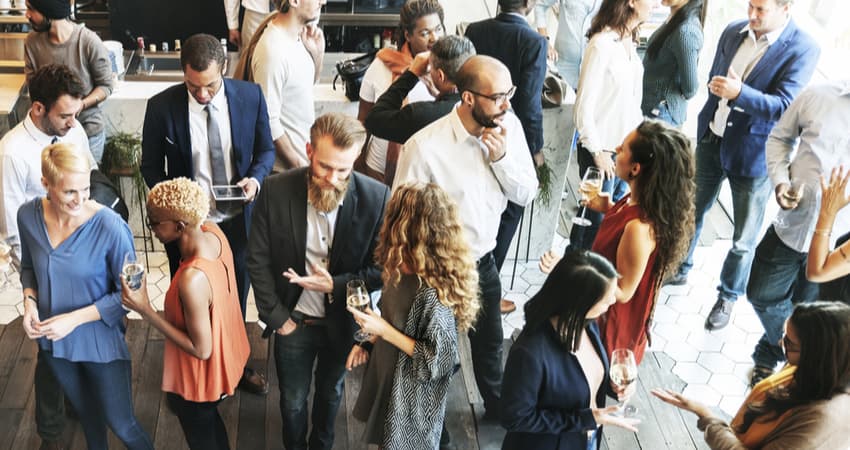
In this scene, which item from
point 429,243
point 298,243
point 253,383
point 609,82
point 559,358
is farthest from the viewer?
point 609,82

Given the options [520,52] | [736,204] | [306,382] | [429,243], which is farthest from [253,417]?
[736,204]

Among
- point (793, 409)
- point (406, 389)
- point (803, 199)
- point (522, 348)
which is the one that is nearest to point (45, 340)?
point (406, 389)

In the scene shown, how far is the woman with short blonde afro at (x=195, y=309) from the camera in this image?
286 cm

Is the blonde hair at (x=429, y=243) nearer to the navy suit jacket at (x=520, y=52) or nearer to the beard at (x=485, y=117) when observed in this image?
the beard at (x=485, y=117)

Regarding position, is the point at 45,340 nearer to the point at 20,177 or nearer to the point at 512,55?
the point at 20,177

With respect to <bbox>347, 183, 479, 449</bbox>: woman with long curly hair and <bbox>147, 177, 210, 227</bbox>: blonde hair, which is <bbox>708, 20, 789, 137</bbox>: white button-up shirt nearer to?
<bbox>347, 183, 479, 449</bbox>: woman with long curly hair

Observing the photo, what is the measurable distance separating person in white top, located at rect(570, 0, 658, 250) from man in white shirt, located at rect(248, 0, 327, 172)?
1.40m

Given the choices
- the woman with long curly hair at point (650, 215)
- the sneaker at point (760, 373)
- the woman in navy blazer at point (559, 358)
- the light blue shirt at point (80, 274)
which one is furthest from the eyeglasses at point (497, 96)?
the sneaker at point (760, 373)

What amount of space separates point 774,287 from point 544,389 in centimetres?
188

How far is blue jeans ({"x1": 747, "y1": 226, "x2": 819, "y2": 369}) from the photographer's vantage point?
3.96 m

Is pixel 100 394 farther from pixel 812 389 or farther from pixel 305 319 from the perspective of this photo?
pixel 812 389

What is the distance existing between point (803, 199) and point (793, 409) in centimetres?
154

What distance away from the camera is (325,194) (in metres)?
3.05

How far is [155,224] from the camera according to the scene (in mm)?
2930
